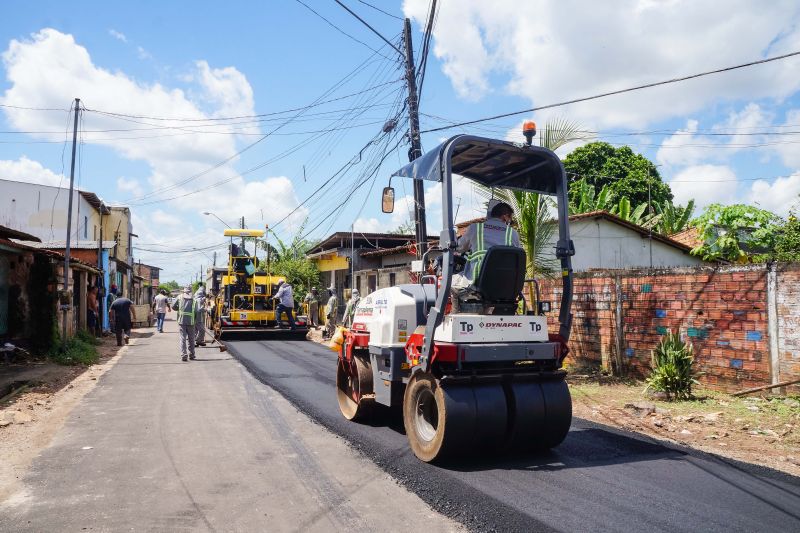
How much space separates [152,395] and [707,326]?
8.10 meters

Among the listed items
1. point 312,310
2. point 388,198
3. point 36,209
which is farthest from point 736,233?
point 36,209

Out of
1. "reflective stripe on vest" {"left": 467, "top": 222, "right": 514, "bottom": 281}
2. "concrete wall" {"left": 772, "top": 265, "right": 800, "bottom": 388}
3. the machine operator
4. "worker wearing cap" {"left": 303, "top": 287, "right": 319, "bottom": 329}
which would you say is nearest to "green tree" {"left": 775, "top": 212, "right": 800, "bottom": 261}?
"concrete wall" {"left": 772, "top": 265, "right": 800, "bottom": 388}

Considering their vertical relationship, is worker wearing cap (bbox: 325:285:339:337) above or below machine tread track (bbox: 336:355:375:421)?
above

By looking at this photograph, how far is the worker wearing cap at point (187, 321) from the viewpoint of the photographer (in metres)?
14.2

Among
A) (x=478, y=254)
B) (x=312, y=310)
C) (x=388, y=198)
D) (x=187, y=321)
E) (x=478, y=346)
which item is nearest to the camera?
(x=478, y=346)

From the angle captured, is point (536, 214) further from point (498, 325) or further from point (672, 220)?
point (672, 220)

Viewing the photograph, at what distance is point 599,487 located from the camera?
15.5 feet

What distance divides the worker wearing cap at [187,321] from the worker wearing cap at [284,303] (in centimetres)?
432

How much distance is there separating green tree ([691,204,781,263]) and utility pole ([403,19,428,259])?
7.22 metres

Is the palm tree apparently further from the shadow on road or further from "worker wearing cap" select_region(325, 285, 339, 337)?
"worker wearing cap" select_region(325, 285, 339, 337)

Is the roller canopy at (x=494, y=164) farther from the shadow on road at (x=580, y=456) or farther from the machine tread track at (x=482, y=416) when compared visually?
the shadow on road at (x=580, y=456)

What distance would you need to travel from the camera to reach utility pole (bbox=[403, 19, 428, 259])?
13.4m

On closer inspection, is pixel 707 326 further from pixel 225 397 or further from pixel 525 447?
pixel 225 397

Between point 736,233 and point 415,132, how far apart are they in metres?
8.11
